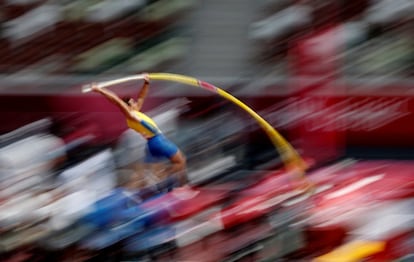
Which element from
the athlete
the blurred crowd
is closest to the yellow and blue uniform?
the athlete

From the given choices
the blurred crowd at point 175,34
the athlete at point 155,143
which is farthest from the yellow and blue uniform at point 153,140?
the blurred crowd at point 175,34

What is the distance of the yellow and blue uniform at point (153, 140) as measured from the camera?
24.1ft

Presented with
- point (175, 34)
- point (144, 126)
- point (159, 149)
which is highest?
point (175, 34)

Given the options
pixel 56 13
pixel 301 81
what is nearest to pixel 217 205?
pixel 301 81

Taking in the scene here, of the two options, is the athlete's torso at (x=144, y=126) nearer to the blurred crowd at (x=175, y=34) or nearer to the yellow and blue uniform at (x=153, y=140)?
→ the yellow and blue uniform at (x=153, y=140)

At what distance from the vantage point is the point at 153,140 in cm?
736

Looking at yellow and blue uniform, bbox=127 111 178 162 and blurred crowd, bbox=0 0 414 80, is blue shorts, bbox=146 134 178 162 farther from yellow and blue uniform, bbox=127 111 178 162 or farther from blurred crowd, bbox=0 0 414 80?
blurred crowd, bbox=0 0 414 80

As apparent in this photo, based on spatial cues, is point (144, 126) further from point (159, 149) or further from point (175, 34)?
point (175, 34)

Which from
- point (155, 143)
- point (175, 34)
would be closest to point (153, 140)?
point (155, 143)

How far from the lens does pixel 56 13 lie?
9.57m

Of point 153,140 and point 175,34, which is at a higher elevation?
point 175,34

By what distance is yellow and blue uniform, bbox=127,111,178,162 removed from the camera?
7344 mm

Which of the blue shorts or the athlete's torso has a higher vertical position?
the athlete's torso

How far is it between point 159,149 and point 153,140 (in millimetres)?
74
